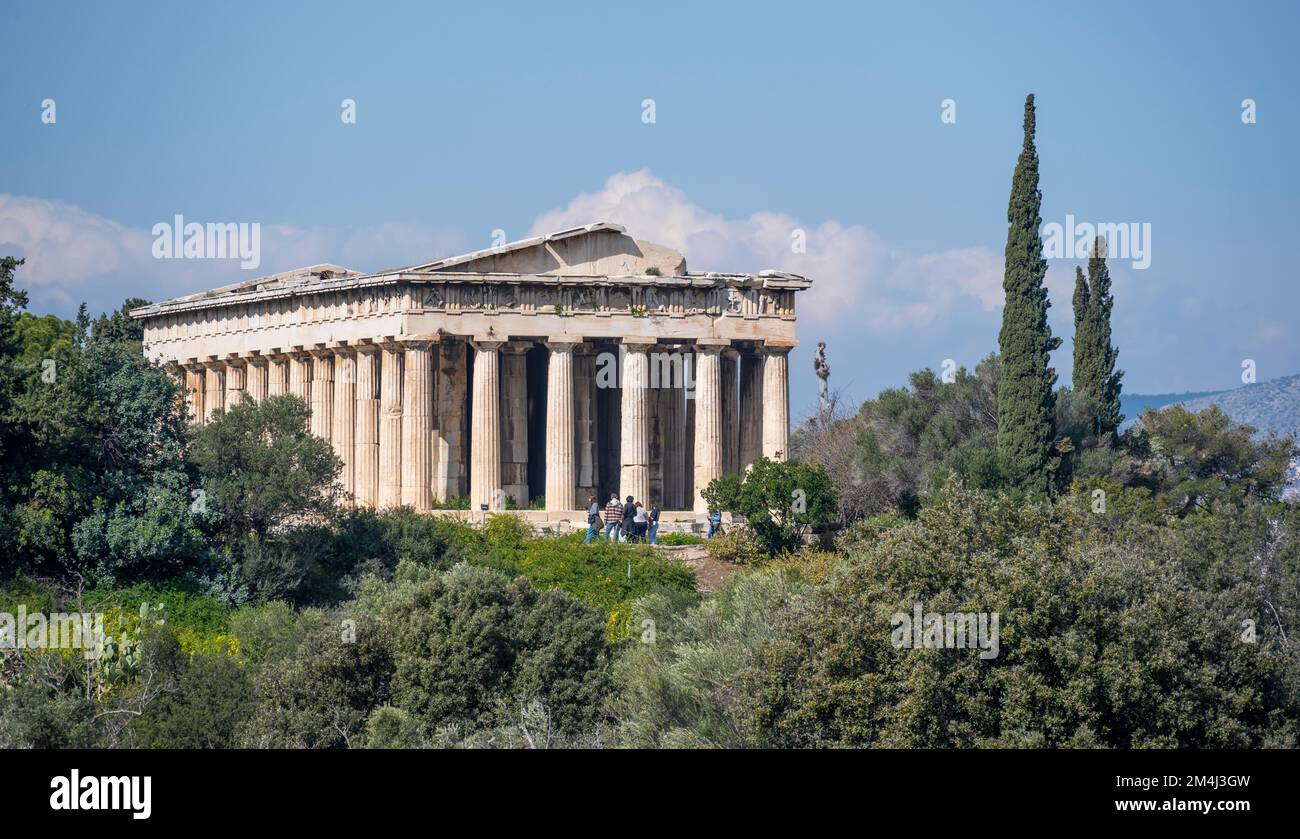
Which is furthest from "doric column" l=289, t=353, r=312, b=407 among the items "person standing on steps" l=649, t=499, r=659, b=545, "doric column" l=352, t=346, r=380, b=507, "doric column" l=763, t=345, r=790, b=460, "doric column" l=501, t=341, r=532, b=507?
"doric column" l=763, t=345, r=790, b=460

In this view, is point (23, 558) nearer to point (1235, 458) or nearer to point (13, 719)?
point (13, 719)

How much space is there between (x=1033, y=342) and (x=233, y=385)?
2565 centimetres

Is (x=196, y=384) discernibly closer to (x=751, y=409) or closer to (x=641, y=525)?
(x=751, y=409)

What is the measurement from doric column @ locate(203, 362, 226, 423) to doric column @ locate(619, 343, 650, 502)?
16.0 meters

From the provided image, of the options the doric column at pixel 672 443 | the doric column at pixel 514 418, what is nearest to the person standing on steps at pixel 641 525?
the doric column at pixel 514 418

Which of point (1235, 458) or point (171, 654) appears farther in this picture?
point (1235, 458)

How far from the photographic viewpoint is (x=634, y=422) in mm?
59031

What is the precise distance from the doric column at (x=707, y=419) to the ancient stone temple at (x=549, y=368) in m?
0.05

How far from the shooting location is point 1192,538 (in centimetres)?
4384

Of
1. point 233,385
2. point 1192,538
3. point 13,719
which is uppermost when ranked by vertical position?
point 233,385

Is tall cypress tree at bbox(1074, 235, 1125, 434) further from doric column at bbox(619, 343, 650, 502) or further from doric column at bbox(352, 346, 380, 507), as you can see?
doric column at bbox(352, 346, 380, 507)

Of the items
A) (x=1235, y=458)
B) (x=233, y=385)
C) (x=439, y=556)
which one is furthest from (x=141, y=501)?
(x=1235, y=458)

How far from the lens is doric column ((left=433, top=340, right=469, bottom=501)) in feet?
199

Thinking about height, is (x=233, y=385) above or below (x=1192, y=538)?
above
